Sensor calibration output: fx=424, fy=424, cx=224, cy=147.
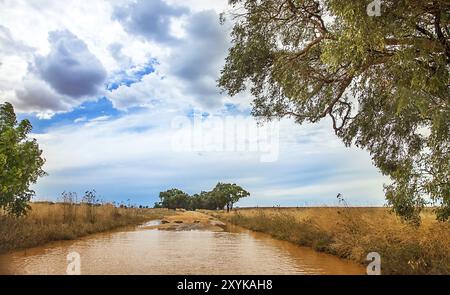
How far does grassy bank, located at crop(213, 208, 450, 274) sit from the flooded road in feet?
2.46

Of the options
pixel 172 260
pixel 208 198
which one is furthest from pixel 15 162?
pixel 208 198

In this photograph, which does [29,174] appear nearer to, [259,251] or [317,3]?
[259,251]

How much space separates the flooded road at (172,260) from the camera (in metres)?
10.6

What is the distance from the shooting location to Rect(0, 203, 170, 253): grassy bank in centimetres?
1457

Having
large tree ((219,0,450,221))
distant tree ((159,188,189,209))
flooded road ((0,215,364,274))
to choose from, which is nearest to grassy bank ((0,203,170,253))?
flooded road ((0,215,364,274))

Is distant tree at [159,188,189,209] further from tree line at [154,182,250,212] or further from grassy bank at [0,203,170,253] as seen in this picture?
grassy bank at [0,203,170,253]

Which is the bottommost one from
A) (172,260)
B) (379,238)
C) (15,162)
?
(172,260)

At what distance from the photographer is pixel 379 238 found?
13.1m

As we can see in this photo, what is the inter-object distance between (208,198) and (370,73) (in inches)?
3139

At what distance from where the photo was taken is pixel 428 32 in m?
10.4

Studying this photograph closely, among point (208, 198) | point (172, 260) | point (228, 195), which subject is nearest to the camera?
point (172, 260)

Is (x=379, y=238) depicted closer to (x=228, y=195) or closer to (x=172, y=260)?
(x=172, y=260)

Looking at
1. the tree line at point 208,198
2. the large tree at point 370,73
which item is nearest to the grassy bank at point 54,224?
the large tree at point 370,73

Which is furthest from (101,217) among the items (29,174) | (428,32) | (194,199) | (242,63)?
(194,199)
